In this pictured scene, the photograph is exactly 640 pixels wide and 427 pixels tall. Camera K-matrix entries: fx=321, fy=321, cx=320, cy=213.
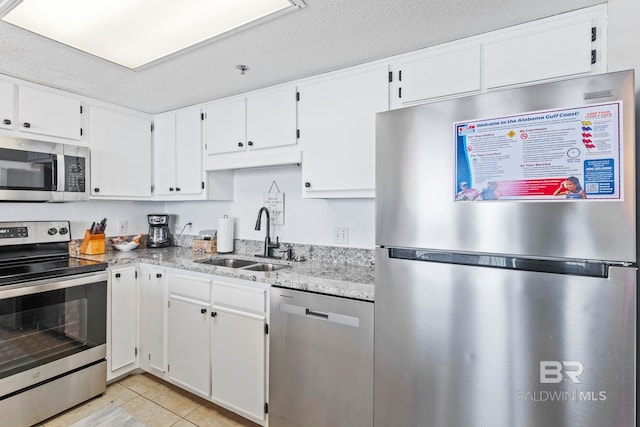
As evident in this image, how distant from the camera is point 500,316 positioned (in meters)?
1.12

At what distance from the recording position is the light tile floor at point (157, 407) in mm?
2002

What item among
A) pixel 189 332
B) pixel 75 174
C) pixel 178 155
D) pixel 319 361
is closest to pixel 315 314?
pixel 319 361

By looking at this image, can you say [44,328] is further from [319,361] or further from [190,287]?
[319,361]

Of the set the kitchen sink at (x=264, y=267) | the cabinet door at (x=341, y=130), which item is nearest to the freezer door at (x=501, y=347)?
the cabinet door at (x=341, y=130)

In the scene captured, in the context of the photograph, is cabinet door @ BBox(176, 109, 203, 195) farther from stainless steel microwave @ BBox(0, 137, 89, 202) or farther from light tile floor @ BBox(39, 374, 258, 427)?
light tile floor @ BBox(39, 374, 258, 427)

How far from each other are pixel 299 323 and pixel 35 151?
2175 millimetres

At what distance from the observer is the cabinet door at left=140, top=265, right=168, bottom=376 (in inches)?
92.4

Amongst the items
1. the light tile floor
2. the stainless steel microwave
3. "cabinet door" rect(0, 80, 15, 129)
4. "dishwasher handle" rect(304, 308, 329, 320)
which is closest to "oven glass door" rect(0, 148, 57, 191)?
the stainless steel microwave

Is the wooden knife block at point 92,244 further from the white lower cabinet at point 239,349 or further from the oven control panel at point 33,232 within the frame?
the white lower cabinet at point 239,349

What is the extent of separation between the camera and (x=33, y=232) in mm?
2418

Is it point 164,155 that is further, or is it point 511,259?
point 164,155

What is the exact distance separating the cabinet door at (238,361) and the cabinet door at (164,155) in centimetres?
144

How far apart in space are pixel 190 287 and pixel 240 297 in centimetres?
47

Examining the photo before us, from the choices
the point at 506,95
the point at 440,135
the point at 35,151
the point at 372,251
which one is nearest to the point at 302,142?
the point at 372,251
